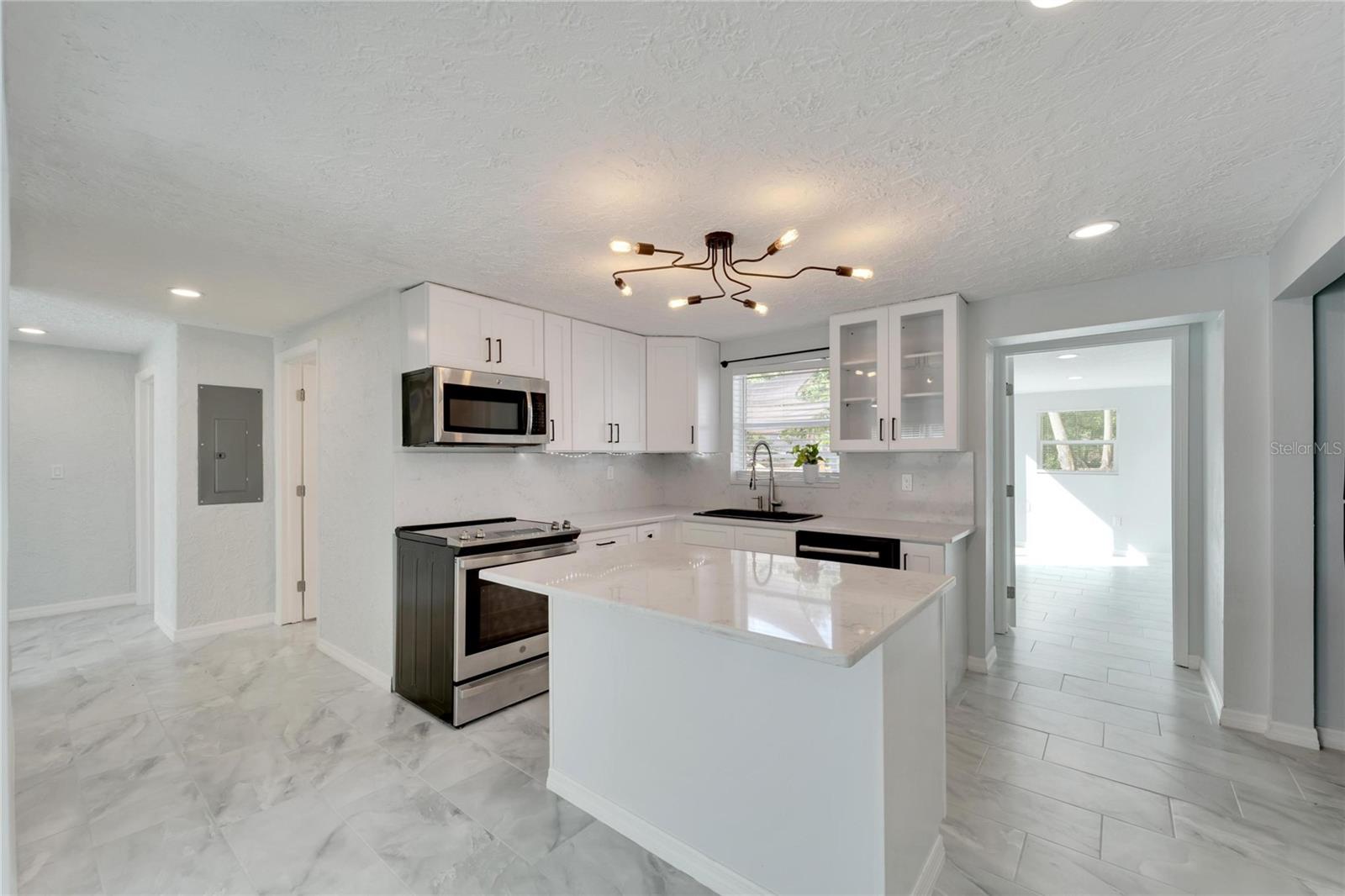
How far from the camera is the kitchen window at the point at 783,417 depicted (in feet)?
15.0

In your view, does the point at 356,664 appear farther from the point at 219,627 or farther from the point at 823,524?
the point at 823,524

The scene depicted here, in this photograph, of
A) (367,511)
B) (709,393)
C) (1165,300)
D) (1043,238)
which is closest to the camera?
(1043,238)

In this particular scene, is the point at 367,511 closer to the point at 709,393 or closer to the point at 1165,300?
the point at 709,393

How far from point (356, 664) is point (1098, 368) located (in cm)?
751

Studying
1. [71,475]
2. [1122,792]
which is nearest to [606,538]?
[1122,792]

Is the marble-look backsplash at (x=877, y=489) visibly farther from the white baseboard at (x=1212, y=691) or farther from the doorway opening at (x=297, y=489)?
the doorway opening at (x=297, y=489)

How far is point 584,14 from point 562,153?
599 millimetres

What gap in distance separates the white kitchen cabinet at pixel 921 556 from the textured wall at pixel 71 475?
6309 mm

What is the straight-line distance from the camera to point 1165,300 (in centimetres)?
310

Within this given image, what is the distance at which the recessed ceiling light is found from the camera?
2.46m

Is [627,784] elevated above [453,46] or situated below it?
below

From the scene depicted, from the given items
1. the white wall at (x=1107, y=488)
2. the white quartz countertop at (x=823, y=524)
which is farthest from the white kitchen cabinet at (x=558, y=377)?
the white wall at (x=1107, y=488)

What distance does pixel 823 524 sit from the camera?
12.6 ft

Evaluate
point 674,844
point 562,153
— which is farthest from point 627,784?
point 562,153
